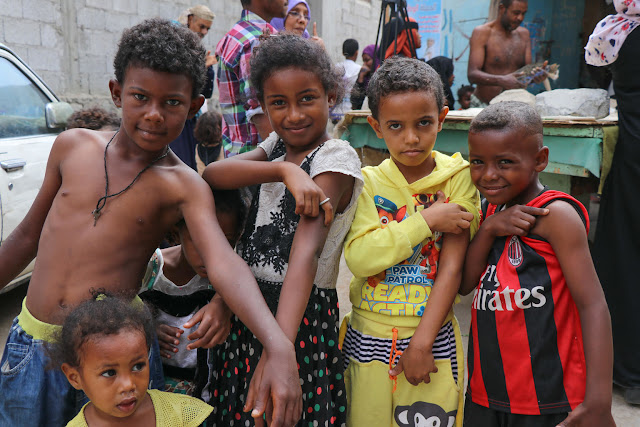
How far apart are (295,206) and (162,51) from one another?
59cm

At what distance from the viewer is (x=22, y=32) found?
20.6 ft

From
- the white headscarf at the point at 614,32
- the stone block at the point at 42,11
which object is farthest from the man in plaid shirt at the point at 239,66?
the stone block at the point at 42,11

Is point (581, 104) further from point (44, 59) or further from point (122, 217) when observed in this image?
point (44, 59)

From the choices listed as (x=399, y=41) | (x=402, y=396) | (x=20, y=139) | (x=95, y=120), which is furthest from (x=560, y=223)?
(x=399, y=41)

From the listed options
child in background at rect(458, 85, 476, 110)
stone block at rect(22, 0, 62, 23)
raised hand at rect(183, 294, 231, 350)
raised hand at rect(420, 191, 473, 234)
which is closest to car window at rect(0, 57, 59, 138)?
raised hand at rect(183, 294, 231, 350)

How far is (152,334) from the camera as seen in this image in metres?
1.61

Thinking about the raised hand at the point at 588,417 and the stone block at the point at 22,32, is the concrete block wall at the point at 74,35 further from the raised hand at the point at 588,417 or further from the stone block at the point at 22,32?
the raised hand at the point at 588,417

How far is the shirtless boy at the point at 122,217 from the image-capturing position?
159 centimetres

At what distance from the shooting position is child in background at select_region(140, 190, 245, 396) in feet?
6.04

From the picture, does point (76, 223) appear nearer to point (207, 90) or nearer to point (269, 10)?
point (269, 10)

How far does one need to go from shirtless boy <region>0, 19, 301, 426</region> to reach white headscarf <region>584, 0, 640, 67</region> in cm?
195

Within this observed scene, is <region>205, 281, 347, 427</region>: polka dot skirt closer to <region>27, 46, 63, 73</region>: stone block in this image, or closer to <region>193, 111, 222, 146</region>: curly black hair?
<region>193, 111, 222, 146</region>: curly black hair

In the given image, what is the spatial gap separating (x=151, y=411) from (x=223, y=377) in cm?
35

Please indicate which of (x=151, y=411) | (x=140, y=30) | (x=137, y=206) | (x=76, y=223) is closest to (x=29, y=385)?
(x=151, y=411)
